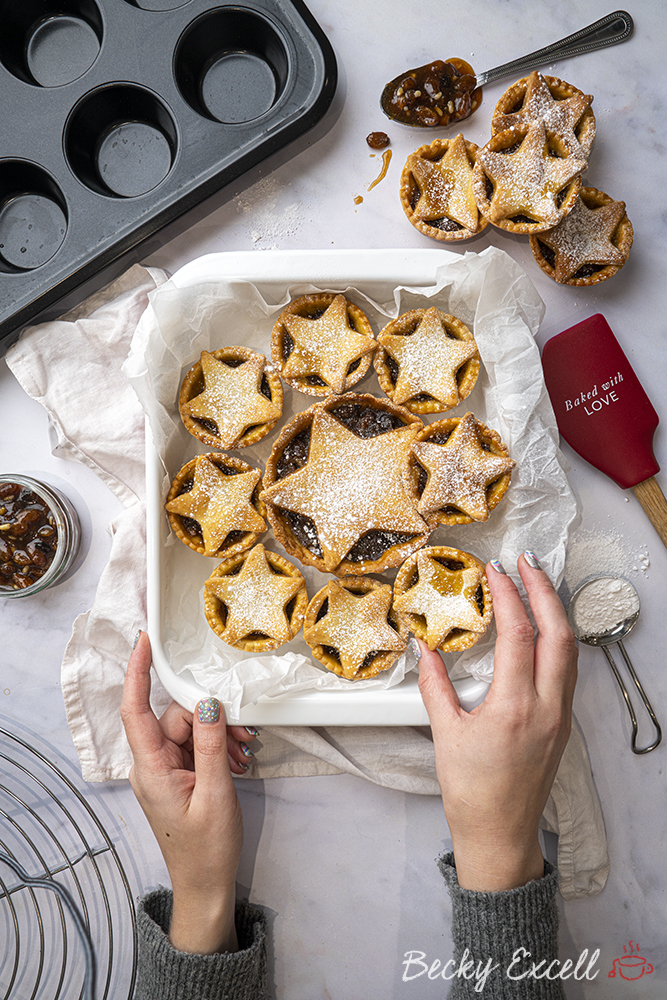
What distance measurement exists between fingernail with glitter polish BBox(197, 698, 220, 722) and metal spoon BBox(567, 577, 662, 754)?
100 cm

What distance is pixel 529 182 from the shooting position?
69.6 inches

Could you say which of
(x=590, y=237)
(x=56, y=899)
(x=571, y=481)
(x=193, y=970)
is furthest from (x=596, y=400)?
(x=56, y=899)

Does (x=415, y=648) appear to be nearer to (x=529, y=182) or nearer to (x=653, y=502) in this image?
(x=653, y=502)

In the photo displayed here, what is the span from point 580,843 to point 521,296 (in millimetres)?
1532

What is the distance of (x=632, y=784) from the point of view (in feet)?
6.55

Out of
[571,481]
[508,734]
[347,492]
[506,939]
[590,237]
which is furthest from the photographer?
[571,481]

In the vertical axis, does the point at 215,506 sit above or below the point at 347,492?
above

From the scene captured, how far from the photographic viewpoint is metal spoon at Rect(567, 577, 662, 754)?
190 cm

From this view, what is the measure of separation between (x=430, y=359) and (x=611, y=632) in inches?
36.5

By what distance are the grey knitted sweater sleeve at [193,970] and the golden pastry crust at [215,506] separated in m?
1.01

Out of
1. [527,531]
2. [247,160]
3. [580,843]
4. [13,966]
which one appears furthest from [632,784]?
[247,160]

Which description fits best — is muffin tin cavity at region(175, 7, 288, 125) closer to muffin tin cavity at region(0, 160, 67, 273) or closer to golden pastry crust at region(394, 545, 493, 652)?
muffin tin cavity at region(0, 160, 67, 273)

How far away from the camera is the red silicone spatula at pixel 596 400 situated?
190cm

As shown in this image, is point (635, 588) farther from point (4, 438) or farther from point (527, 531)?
point (4, 438)
